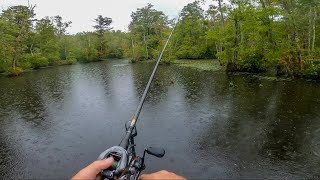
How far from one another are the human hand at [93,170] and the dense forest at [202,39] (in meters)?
19.8

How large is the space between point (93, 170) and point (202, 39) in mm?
43943

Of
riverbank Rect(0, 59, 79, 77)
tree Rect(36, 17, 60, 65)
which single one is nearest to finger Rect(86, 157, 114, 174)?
riverbank Rect(0, 59, 79, 77)

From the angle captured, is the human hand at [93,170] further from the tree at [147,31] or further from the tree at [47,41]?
the tree at [47,41]

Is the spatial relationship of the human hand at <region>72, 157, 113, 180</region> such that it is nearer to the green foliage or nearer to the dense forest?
the dense forest

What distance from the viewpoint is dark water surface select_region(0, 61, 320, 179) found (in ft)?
24.1

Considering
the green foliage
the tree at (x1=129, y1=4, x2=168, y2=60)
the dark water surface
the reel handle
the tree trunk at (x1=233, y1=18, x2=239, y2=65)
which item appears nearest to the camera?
the reel handle

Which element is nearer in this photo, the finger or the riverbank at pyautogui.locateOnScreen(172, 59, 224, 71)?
the finger

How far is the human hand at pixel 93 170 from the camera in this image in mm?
1295

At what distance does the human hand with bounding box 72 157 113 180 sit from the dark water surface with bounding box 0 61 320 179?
5.88 meters

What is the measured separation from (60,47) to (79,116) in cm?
4451

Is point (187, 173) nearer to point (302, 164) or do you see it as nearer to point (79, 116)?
point (302, 164)

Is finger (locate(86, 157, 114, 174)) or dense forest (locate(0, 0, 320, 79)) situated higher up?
dense forest (locate(0, 0, 320, 79))

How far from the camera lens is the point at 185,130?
32.7ft

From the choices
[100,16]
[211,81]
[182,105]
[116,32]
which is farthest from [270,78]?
[116,32]
